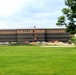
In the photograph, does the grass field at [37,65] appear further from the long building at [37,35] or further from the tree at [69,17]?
the long building at [37,35]

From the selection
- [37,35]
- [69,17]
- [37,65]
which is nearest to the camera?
[37,65]

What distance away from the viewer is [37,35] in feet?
535

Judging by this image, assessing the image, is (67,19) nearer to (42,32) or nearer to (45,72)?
(45,72)

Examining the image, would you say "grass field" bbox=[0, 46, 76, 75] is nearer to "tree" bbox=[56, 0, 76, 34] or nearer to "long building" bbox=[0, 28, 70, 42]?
"tree" bbox=[56, 0, 76, 34]

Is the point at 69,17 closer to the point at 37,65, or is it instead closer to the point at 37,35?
the point at 37,65

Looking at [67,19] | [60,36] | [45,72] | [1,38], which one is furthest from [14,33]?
[45,72]

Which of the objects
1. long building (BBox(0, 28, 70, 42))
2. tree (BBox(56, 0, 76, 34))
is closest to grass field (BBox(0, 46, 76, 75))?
tree (BBox(56, 0, 76, 34))

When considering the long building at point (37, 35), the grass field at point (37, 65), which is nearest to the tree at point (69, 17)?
the grass field at point (37, 65)

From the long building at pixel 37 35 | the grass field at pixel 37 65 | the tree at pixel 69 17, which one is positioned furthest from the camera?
the long building at pixel 37 35

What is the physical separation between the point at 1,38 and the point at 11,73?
519 ft

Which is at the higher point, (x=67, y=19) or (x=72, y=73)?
(x=67, y=19)

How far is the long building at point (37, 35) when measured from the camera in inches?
6422

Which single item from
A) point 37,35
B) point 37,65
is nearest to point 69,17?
point 37,65

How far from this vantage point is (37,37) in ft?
534
